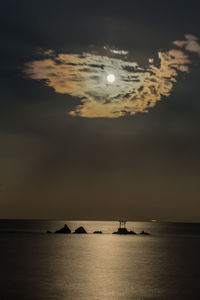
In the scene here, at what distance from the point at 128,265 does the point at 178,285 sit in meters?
21.2

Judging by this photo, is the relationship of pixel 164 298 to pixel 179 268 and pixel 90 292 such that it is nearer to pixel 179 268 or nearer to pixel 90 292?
pixel 90 292

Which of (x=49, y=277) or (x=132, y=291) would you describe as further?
(x=49, y=277)

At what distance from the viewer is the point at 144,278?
55.8m

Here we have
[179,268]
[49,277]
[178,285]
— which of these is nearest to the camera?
[178,285]

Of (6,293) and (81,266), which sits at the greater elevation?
(81,266)

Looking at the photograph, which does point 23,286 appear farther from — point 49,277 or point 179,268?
point 179,268

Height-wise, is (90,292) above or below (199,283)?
below

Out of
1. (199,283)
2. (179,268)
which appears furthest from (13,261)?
(199,283)

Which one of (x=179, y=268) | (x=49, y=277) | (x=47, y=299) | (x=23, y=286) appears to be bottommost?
(x=47, y=299)

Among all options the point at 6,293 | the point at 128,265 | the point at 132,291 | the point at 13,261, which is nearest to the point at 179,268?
the point at 128,265

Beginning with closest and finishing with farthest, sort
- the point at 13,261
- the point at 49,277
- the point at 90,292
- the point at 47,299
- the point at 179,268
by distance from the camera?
1. the point at 47,299
2. the point at 90,292
3. the point at 49,277
4. the point at 179,268
5. the point at 13,261

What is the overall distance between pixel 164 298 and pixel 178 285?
31.2 ft

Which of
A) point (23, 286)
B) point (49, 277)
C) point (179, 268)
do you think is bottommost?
point (23, 286)

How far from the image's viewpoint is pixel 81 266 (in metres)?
69.2
